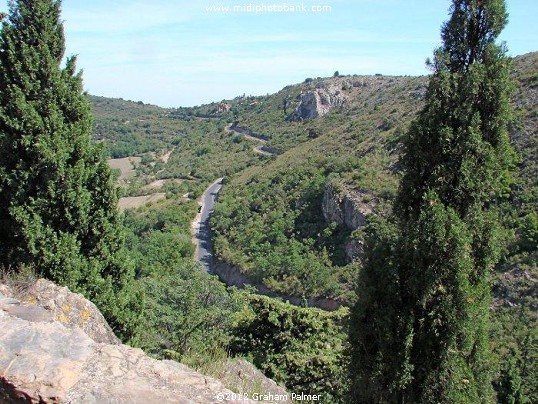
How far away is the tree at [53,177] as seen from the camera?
730cm

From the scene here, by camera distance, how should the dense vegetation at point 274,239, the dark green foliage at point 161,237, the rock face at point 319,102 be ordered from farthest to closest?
the rock face at point 319,102 < the dark green foliage at point 161,237 < the dense vegetation at point 274,239

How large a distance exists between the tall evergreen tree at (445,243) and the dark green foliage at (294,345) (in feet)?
15.7

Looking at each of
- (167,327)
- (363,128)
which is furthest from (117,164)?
(167,327)

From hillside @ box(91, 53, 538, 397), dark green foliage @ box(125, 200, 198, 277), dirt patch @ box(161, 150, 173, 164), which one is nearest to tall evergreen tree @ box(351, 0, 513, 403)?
hillside @ box(91, 53, 538, 397)

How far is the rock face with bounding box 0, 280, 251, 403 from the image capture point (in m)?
3.62

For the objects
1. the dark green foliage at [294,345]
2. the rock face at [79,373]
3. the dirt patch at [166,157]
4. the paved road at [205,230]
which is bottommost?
the paved road at [205,230]

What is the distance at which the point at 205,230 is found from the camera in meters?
51.4

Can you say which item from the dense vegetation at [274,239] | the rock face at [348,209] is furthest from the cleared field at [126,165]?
the rock face at [348,209]

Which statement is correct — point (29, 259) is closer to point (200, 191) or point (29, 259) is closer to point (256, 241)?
point (256, 241)

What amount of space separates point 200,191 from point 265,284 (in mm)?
31836

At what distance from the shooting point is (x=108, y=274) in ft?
27.3

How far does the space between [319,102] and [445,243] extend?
75.6 meters

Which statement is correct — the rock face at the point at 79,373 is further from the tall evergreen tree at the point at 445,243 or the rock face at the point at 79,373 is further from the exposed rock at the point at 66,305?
the tall evergreen tree at the point at 445,243

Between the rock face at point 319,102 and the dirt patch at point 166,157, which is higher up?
the rock face at point 319,102
